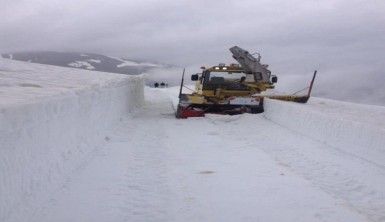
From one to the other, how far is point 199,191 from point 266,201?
3.36 feet

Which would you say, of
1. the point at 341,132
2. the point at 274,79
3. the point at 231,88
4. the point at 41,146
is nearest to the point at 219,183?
the point at 41,146

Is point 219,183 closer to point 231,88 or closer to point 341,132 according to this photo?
point 341,132

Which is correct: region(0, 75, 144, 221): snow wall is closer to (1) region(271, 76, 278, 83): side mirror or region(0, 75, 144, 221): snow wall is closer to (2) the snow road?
(2) the snow road

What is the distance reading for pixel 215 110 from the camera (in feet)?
69.2

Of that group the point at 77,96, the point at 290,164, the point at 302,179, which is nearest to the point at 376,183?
the point at 302,179

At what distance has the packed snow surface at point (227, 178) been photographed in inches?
276

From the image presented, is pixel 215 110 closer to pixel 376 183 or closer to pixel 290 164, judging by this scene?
pixel 290 164

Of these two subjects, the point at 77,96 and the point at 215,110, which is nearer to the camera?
the point at 77,96

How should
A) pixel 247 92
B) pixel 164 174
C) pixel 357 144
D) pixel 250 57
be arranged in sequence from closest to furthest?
1. pixel 164 174
2. pixel 357 144
3. pixel 247 92
4. pixel 250 57

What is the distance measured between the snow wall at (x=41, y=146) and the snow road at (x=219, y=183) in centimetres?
23

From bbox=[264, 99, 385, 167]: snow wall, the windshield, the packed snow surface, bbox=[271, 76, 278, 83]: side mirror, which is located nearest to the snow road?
the packed snow surface

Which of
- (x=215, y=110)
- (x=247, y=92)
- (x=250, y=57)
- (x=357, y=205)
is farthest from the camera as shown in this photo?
(x=250, y=57)

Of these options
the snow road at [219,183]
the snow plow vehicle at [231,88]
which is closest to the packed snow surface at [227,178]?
the snow road at [219,183]

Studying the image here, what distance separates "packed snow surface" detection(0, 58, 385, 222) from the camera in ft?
23.0
